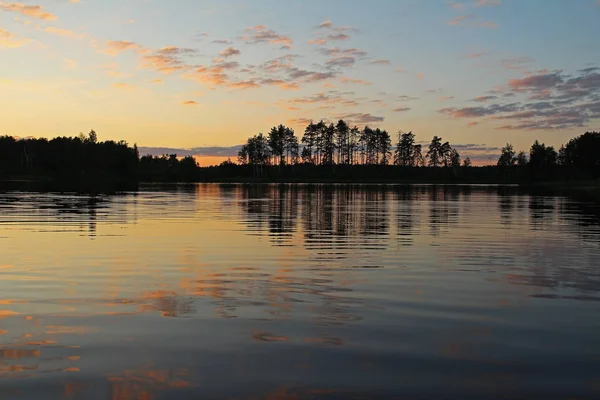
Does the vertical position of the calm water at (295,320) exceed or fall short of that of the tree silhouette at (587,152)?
it falls short

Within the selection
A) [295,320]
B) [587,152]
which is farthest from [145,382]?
[587,152]

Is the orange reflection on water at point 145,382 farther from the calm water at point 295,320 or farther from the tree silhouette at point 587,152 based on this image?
the tree silhouette at point 587,152

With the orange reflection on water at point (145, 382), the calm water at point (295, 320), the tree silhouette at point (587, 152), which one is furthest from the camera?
the tree silhouette at point (587, 152)

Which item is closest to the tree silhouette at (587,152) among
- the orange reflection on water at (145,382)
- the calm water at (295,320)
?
the calm water at (295,320)

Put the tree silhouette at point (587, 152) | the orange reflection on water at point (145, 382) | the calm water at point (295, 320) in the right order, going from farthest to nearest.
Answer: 1. the tree silhouette at point (587, 152)
2. the calm water at point (295, 320)
3. the orange reflection on water at point (145, 382)

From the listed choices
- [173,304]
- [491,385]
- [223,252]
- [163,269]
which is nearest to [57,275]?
[163,269]

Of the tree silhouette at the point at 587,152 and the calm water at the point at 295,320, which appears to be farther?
the tree silhouette at the point at 587,152

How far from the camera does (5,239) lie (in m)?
23.9

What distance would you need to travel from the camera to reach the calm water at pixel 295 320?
25.2 ft

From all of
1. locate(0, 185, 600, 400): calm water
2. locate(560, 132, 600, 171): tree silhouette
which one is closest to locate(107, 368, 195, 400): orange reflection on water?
locate(0, 185, 600, 400): calm water

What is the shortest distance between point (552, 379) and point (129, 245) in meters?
18.2

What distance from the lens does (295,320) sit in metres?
11.0

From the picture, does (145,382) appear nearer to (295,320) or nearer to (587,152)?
(295,320)

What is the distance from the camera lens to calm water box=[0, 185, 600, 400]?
25.2 feet
